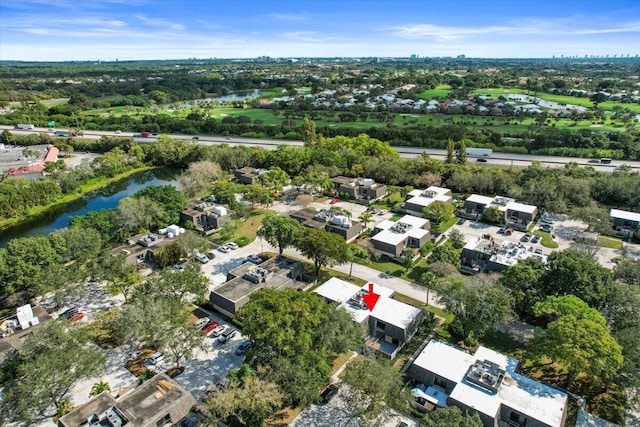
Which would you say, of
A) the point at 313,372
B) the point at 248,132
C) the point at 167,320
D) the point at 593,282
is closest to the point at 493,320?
the point at 593,282

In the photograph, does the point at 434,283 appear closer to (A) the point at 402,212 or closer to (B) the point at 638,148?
(A) the point at 402,212

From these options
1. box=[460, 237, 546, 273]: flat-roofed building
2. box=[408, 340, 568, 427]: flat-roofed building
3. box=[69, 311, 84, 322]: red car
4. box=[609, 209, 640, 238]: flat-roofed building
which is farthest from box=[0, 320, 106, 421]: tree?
box=[609, 209, 640, 238]: flat-roofed building

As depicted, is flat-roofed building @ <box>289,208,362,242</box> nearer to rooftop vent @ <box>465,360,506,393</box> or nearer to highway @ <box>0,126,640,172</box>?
rooftop vent @ <box>465,360,506,393</box>

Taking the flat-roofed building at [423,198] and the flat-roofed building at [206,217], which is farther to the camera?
the flat-roofed building at [423,198]

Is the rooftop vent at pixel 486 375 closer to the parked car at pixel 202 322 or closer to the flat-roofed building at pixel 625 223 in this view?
the parked car at pixel 202 322

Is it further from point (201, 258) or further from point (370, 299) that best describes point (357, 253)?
point (201, 258)

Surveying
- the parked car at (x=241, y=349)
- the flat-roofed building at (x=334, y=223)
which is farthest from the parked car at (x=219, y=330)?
the flat-roofed building at (x=334, y=223)

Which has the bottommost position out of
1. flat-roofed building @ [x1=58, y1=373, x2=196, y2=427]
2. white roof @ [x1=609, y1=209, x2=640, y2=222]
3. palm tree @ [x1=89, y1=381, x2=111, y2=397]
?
palm tree @ [x1=89, y1=381, x2=111, y2=397]
